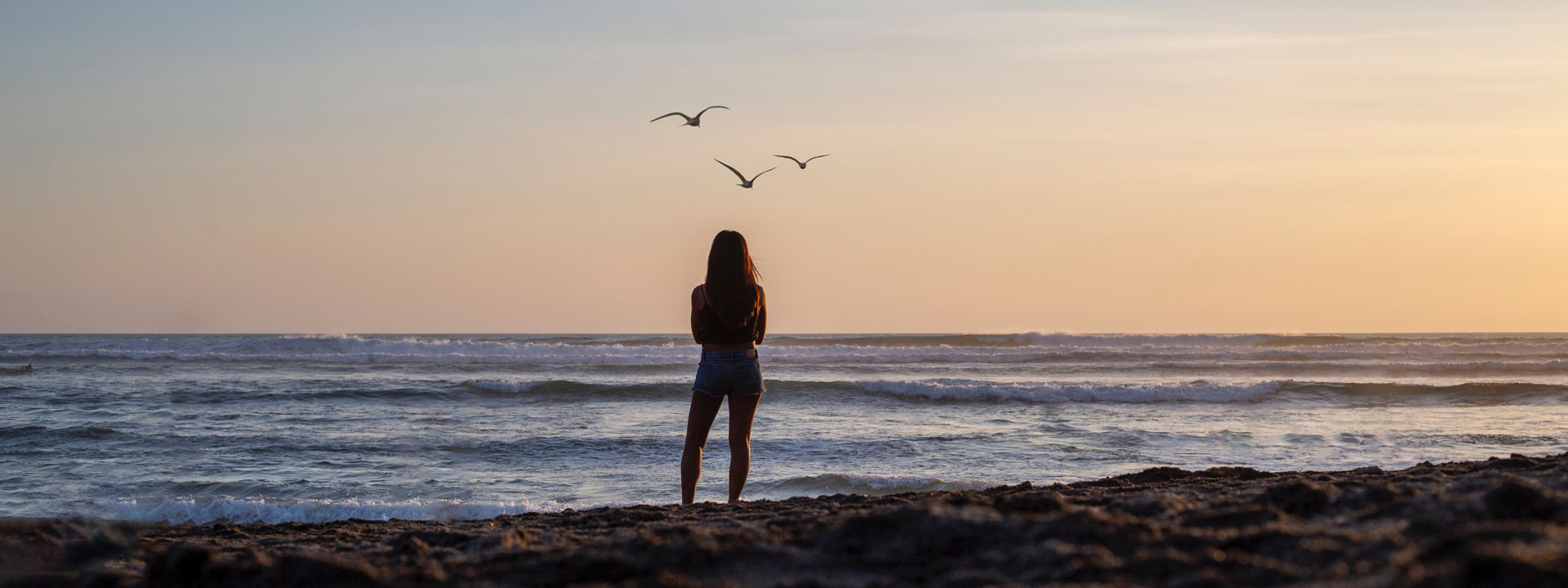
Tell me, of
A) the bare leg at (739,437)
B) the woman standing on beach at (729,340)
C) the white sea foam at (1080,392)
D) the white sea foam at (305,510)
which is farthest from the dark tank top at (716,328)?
the white sea foam at (1080,392)

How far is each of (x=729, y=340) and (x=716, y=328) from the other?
0.30 feet

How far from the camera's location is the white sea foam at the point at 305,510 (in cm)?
600

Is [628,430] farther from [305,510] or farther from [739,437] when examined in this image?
[739,437]

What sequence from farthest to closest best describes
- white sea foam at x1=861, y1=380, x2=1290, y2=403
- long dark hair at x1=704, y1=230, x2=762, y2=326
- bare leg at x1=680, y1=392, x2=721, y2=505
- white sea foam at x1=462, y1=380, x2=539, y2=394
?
white sea foam at x1=462, y1=380, x2=539, y2=394
white sea foam at x1=861, y1=380, x2=1290, y2=403
bare leg at x1=680, y1=392, x2=721, y2=505
long dark hair at x1=704, y1=230, x2=762, y2=326

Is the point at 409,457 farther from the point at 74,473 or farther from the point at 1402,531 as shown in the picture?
the point at 1402,531

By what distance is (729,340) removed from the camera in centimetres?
466

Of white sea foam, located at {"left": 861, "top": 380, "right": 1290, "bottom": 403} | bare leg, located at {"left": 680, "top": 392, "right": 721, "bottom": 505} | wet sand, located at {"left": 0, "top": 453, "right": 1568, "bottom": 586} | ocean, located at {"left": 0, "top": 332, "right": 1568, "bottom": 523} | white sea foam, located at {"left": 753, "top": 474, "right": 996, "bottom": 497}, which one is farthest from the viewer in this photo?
white sea foam, located at {"left": 861, "top": 380, "right": 1290, "bottom": 403}

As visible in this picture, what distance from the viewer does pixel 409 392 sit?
14781mm

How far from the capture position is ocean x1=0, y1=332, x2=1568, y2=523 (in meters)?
6.87

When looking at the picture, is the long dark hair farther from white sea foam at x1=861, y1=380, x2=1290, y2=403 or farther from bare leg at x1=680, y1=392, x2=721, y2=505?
white sea foam at x1=861, y1=380, x2=1290, y2=403

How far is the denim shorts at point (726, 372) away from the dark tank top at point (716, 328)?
0.06 m

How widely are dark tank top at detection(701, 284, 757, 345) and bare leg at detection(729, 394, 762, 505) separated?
1.02 ft

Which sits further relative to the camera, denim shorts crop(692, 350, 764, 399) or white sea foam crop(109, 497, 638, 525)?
white sea foam crop(109, 497, 638, 525)

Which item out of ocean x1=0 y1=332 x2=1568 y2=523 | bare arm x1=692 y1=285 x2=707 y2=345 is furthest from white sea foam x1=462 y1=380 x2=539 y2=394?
bare arm x1=692 y1=285 x2=707 y2=345
